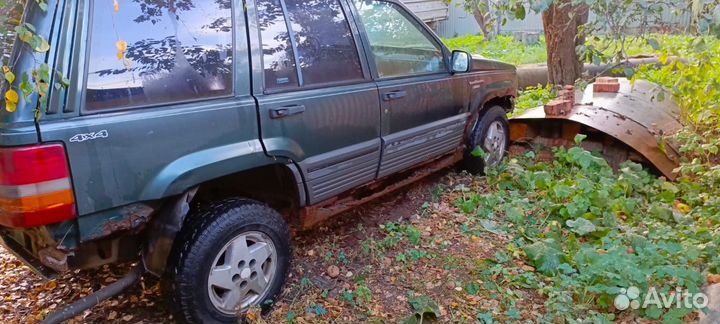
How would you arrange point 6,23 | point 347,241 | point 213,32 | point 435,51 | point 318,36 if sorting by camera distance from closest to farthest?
1. point 6,23
2. point 213,32
3. point 318,36
4. point 347,241
5. point 435,51

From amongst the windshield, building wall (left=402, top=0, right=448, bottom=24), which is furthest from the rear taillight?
building wall (left=402, top=0, right=448, bottom=24)

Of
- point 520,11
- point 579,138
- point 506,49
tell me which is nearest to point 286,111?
point 520,11

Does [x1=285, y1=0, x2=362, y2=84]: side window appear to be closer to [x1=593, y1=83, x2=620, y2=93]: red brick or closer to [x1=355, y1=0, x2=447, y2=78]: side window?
[x1=355, y1=0, x2=447, y2=78]: side window

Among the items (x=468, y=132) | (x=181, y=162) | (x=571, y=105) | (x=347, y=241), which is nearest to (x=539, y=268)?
(x=347, y=241)

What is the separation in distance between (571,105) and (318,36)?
3.53 m

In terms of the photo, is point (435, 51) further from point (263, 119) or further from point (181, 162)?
point (181, 162)

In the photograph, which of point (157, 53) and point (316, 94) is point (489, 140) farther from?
point (157, 53)

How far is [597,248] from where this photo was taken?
3.67 m

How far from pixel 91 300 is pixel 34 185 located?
718mm

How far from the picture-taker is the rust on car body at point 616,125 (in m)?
5.23

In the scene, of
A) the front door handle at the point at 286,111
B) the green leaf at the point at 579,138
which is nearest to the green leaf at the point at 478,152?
the green leaf at the point at 579,138

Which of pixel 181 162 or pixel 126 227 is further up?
pixel 181 162

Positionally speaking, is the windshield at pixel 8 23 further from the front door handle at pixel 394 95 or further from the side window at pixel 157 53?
the front door handle at pixel 394 95

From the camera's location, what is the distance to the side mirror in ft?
14.7
